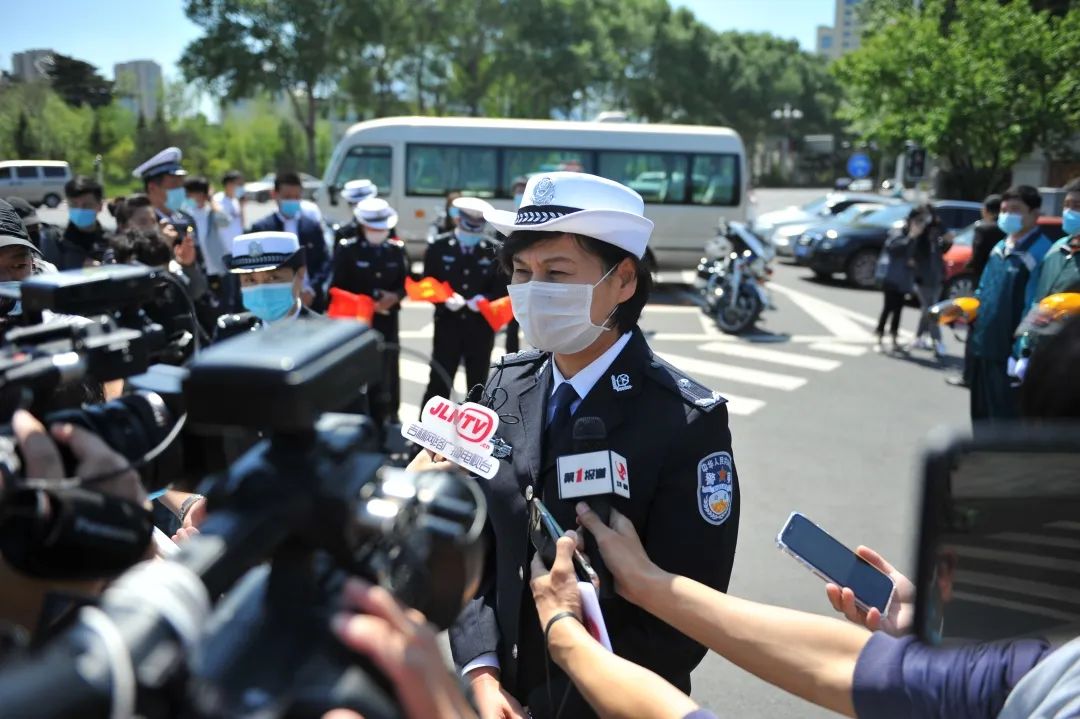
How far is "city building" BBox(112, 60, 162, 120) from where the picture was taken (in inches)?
1924

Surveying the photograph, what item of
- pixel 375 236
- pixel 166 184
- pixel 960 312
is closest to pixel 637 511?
pixel 375 236

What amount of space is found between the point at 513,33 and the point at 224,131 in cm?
2130

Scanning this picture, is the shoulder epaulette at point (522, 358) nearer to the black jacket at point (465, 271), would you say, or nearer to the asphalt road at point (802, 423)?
the asphalt road at point (802, 423)

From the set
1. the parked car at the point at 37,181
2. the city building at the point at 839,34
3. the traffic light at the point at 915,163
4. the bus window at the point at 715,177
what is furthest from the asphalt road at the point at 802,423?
the city building at the point at 839,34

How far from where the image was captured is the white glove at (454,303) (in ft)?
22.8

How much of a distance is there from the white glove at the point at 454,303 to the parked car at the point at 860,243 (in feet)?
37.9

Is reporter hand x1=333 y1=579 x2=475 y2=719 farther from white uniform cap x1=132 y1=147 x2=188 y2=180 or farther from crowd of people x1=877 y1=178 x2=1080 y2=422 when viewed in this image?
white uniform cap x1=132 y1=147 x2=188 y2=180

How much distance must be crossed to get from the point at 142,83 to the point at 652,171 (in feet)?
226

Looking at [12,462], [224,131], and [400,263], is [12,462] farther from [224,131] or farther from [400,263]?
[224,131]

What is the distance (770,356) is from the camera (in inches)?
425

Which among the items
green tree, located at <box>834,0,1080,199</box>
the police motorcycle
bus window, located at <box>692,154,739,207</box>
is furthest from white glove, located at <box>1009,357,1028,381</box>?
green tree, located at <box>834,0,1080,199</box>

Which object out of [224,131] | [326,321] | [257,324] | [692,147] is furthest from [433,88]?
[326,321]

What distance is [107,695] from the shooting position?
29.7 inches

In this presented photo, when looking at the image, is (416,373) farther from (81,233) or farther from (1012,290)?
(1012,290)
